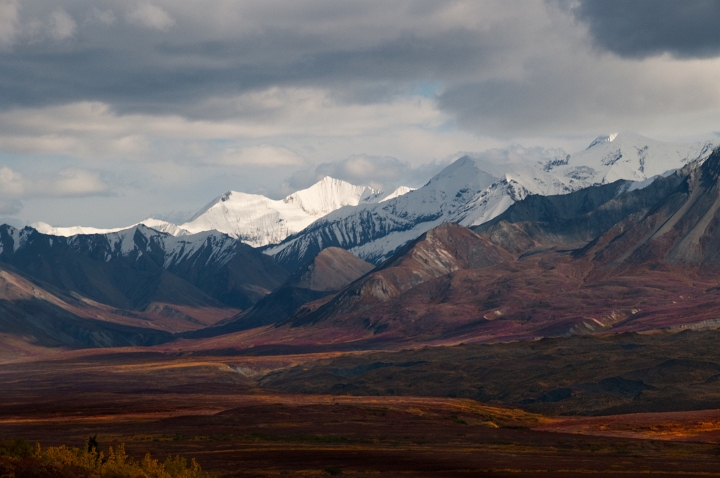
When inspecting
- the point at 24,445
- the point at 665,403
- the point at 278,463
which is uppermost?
the point at 24,445

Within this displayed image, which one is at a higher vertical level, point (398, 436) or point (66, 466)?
point (66, 466)

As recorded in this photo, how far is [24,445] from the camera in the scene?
54.8 m

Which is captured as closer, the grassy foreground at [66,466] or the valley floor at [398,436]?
the grassy foreground at [66,466]

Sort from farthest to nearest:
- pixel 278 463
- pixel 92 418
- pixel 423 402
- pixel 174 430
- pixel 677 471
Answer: pixel 423 402 < pixel 92 418 < pixel 174 430 < pixel 278 463 < pixel 677 471

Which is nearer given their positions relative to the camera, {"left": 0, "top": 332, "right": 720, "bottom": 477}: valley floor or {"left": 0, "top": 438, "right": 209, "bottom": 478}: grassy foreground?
{"left": 0, "top": 438, "right": 209, "bottom": 478}: grassy foreground

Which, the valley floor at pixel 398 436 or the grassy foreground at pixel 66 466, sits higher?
the grassy foreground at pixel 66 466

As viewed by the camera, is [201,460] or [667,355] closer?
[201,460]

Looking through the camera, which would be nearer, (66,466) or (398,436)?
(66,466)

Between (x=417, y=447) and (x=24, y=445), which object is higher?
(x=24, y=445)

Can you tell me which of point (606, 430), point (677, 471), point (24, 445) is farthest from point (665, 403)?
point (24, 445)

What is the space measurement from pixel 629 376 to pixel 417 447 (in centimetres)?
8698

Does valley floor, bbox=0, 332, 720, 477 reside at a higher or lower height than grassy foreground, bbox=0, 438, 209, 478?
lower

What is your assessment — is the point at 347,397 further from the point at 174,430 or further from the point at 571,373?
the point at 174,430

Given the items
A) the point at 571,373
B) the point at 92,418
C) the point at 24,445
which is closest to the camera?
the point at 24,445
